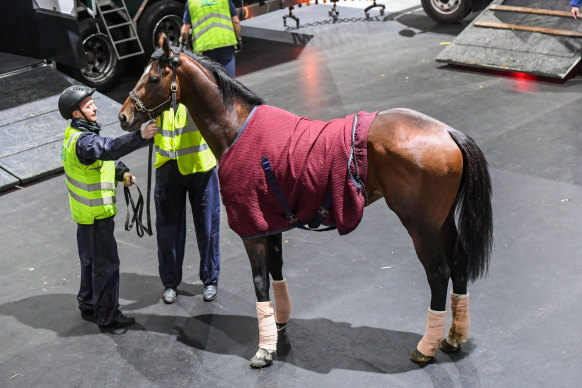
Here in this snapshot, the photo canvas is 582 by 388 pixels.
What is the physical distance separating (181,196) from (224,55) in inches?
148

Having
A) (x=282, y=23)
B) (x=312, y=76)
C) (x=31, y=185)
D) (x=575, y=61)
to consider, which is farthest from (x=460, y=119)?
(x=282, y=23)

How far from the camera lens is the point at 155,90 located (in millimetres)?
4441

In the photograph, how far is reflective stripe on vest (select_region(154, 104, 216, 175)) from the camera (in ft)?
16.8

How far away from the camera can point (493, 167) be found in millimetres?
7004

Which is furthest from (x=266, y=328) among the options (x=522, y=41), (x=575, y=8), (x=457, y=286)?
(x=575, y=8)

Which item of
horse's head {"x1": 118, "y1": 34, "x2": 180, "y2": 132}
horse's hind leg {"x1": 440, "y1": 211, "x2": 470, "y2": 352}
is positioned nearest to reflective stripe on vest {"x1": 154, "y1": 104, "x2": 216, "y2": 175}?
horse's head {"x1": 118, "y1": 34, "x2": 180, "y2": 132}

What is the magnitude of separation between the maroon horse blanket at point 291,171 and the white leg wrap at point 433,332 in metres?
0.73

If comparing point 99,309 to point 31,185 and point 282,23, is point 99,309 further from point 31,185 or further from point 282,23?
point 282,23

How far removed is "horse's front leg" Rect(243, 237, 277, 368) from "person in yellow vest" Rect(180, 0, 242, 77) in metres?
4.48

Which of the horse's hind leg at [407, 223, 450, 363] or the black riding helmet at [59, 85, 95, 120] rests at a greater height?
the black riding helmet at [59, 85, 95, 120]

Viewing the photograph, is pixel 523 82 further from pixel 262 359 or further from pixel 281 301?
pixel 262 359

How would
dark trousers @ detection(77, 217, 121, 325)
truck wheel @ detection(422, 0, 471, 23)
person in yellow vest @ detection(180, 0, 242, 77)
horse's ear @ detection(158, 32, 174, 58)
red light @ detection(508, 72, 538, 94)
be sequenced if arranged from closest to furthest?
horse's ear @ detection(158, 32, 174, 58), dark trousers @ detection(77, 217, 121, 325), person in yellow vest @ detection(180, 0, 242, 77), red light @ detection(508, 72, 538, 94), truck wheel @ detection(422, 0, 471, 23)

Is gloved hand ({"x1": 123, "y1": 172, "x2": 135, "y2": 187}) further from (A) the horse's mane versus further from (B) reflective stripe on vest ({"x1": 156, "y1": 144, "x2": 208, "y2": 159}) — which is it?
Result: (A) the horse's mane

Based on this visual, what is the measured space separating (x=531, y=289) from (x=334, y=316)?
1.37m
